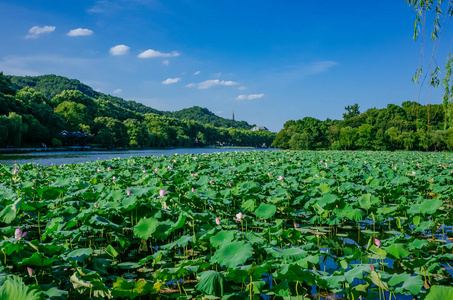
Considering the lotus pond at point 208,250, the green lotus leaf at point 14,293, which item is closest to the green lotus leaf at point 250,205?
the lotus pond at point 208,250

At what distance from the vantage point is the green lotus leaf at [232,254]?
6.54 feet

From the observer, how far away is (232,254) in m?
2.14

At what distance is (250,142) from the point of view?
112188mm

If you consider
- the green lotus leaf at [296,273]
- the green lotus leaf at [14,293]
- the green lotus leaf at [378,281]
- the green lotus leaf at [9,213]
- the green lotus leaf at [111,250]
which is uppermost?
the green lotus leaf at [14,293]

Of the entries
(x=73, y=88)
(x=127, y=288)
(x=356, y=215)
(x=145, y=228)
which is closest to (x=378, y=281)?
(x=127, y=288)

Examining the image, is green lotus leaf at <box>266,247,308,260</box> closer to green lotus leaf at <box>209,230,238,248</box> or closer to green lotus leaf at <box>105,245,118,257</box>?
green lotus leaf at <box>209,230,238,248</box>

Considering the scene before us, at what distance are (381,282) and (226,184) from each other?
12.8 feet

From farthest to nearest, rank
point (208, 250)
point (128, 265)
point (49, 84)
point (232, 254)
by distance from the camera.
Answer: point (49, 84) → point (208, 250) → point (128, 265) → point (232, 254)

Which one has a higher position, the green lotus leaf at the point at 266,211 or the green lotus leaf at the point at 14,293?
the green lotus leaf at the point at 14,293

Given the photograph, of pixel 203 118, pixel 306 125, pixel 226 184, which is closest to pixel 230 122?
pixel 203 118

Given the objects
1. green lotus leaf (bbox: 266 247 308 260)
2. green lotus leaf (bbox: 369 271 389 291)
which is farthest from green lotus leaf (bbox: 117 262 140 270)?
green lotus leaf (bbox: 369 271 389 291)

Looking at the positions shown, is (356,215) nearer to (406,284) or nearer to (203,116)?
(406,284)

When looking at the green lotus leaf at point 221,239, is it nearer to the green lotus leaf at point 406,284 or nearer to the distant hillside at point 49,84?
the green lotus leaf at point 406,284

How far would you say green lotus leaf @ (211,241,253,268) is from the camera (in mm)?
1994
